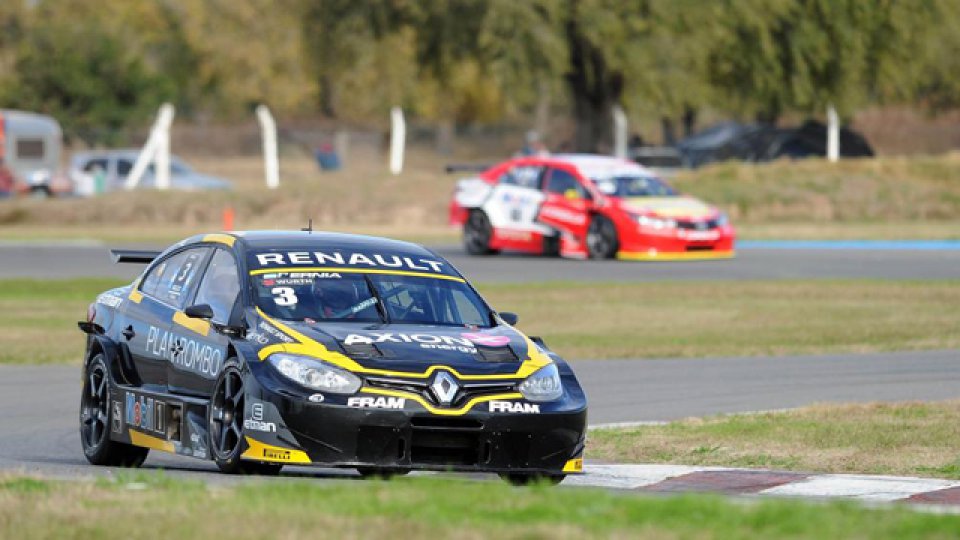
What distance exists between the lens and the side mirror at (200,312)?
10.0 m

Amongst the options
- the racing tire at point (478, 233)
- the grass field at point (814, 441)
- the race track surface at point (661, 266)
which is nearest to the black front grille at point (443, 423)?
the grass field at point (814, 441)

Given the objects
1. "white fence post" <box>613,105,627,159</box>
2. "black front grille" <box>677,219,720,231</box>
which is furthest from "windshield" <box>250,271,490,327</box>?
"white fence post" <box>613,105,627,159</box>

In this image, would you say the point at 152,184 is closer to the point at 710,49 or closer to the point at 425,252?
the point at 710,49

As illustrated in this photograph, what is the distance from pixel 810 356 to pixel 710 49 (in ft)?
91.8

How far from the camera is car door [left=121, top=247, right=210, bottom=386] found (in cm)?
1055

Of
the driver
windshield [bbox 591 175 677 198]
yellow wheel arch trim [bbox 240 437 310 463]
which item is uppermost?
the driver

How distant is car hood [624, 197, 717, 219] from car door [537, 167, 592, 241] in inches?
28.5

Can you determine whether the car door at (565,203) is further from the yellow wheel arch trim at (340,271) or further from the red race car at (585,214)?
the yellow wheel arch trim at (340,271)

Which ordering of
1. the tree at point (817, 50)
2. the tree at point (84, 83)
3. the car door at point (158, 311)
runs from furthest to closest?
1. the tree at point (84, 83)
2. the tree at point (817, 50)
3. the car door at point (158, 311)

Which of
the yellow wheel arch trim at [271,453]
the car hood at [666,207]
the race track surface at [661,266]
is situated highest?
the yellow wheel arch trim at [271,453]

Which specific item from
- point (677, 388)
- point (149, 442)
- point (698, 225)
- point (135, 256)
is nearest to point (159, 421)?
point (149, 442)

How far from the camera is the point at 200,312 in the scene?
10.1 metres

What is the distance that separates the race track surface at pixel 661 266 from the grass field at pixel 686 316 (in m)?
1.11

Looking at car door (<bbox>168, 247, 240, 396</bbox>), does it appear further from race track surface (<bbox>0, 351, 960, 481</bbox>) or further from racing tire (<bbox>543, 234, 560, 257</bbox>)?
racing tire (<bbox>543, 234, 560, 257</bbox>)
